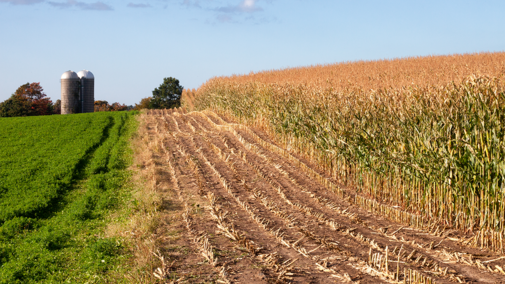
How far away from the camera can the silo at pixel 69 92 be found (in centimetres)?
4472

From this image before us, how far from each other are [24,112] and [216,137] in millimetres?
38449

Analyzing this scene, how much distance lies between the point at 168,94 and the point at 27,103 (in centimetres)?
1816

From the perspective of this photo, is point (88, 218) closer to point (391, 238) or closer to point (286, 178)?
point (286, 178)

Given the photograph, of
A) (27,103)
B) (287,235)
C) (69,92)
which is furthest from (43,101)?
(287,235)

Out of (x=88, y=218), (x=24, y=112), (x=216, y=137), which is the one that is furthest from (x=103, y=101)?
(x=88, y=218)

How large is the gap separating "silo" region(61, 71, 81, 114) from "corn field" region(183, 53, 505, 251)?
123 feet

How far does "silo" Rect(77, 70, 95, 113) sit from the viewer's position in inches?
1805

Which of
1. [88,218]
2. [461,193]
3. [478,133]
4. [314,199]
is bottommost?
[88,218]

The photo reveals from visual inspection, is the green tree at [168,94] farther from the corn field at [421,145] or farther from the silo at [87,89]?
the corn field at [421,145]

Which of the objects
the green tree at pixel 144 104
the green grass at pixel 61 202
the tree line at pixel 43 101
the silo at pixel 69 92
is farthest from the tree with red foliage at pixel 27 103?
the green grass at pixel 61 202

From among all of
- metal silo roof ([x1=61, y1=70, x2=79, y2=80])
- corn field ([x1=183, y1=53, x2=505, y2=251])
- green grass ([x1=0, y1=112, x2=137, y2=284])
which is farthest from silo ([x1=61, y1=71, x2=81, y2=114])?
corn field ([x1=183, y1=53, x2=505, y2=251])

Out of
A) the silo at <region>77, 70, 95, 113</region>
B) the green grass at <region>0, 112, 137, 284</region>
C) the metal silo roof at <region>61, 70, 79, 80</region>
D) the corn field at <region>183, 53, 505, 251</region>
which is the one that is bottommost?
the green grass at <region>0, 112, 137, 284</region>

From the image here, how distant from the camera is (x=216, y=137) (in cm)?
1953

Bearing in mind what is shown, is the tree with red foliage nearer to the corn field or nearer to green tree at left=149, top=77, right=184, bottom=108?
green tree at left=149, top=77, right=184, bottom=108
